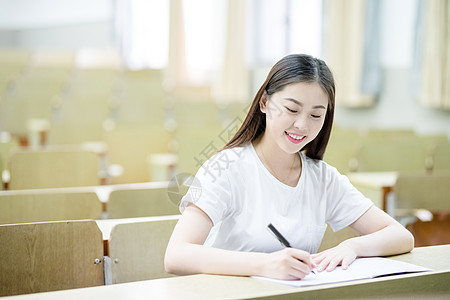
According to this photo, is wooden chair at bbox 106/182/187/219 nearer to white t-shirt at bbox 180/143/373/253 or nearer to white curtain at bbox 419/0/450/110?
white t-shirt at bbox 180/143/373/253

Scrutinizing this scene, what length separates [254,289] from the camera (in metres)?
1.11

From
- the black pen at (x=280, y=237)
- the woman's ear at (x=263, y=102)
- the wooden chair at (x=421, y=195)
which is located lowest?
the wooden chair at (x=421, y=195)

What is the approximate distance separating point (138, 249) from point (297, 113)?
604 millimetres

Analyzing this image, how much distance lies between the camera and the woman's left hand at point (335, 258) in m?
1.28

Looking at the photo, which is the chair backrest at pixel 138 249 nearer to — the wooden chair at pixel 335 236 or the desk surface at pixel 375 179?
the wooden chair at pixel 335 236

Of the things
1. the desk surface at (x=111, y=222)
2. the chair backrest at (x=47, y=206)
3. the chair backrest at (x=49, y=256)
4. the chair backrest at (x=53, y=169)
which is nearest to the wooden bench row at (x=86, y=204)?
the chair backrest at (x=47, y=206)

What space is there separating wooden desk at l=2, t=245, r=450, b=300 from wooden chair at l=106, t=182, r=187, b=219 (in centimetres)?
90

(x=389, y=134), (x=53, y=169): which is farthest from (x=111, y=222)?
(x=389, y=134)

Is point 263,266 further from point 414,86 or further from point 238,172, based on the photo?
point 414,86

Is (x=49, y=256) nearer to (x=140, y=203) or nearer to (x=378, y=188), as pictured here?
(x=140, y=203)

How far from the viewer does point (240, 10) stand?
311 inches

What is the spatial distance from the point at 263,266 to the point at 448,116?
152 inches

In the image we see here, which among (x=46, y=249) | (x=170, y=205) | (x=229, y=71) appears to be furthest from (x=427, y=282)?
(x=229, y=71)

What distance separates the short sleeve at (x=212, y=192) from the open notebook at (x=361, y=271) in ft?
0.76
